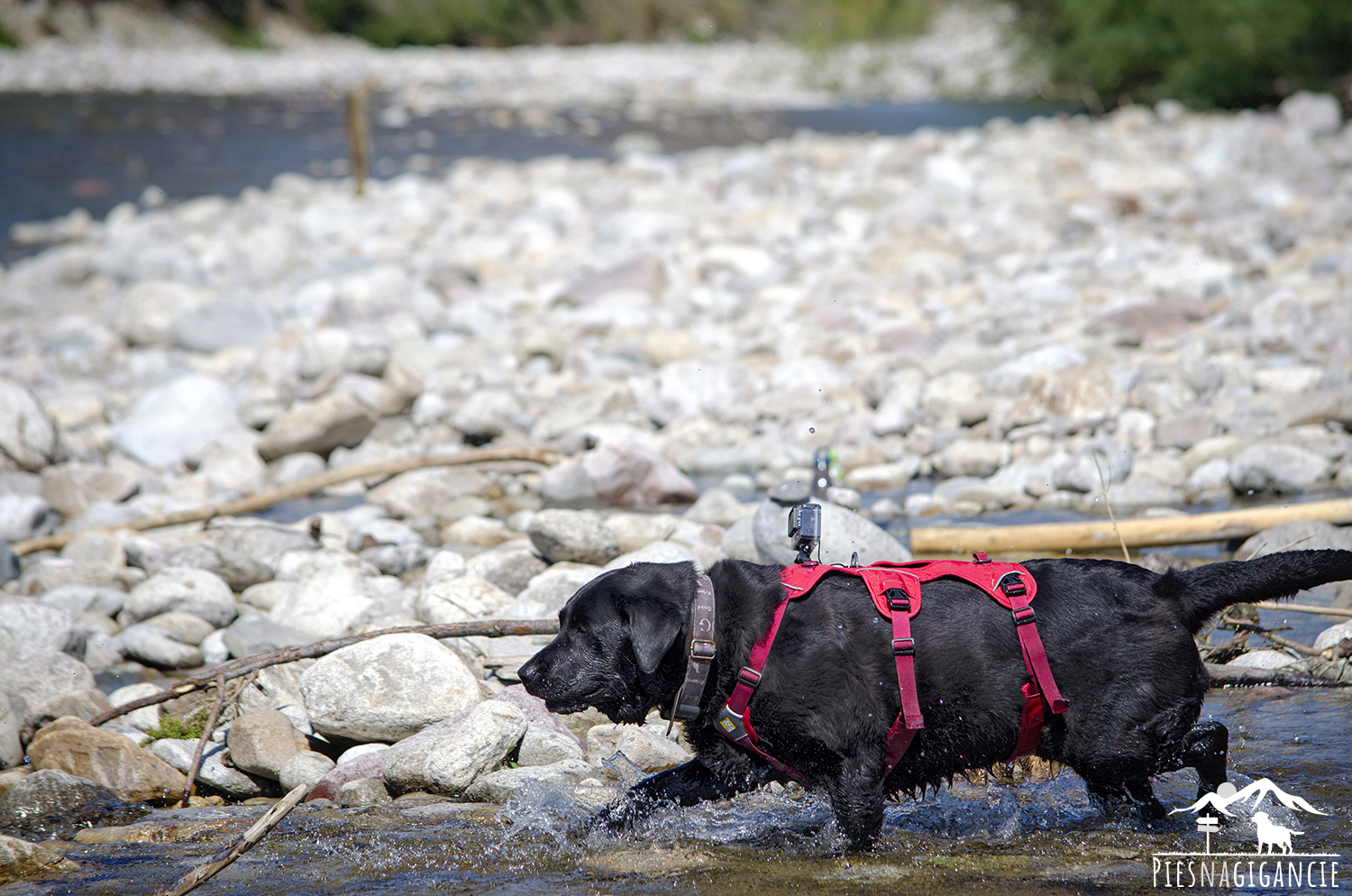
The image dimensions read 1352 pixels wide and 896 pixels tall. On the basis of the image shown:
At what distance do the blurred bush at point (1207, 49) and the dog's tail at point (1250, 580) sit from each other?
23781 mm

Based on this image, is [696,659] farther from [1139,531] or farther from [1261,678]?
[1139,531]

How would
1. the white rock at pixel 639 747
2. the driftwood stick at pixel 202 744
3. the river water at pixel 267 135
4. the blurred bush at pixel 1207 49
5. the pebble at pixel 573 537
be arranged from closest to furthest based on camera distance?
the driftwood stick at pixel 202 744 < the white rock at pixel 639 747 < the pebble at pixel 573 537 < the river water at pixel 267 135 < the blurred bush at pixel 1207 49

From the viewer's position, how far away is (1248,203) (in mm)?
14258

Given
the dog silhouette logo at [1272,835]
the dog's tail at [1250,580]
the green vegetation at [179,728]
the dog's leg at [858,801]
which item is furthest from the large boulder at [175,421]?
the dog silhouette logo at [1272,835]

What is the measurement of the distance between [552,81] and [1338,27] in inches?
1197

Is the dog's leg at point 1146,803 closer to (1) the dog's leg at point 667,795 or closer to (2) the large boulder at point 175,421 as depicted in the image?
(1) the dog's leg at point 667,795

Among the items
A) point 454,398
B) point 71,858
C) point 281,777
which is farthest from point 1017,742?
point 454,398

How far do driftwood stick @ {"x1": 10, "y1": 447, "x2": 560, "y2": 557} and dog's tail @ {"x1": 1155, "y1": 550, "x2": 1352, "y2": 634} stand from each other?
5395 millimetres

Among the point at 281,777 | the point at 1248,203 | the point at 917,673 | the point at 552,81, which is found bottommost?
the point at 281,777

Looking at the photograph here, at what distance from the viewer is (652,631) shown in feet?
12.0

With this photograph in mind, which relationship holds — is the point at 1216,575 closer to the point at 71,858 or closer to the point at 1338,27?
the point at 71,858

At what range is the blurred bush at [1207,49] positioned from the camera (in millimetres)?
23500

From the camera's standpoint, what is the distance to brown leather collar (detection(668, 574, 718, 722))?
357 cm

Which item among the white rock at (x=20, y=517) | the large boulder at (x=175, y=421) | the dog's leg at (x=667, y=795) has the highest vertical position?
the large boulder at (x=175, y=421)
